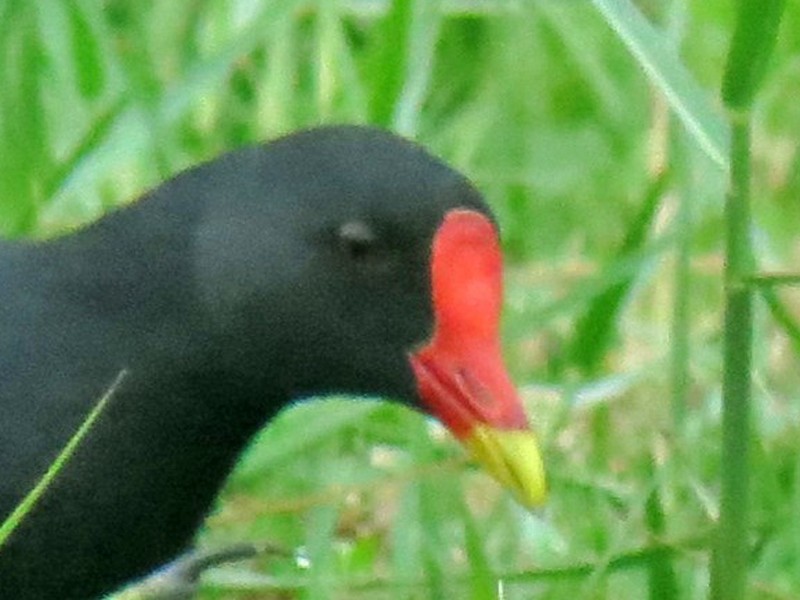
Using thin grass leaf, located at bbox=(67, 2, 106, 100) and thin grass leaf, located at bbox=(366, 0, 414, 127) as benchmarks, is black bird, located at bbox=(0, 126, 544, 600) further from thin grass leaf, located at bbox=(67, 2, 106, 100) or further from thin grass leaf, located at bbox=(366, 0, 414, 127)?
thin grass leaf, located at bbox=(67, 2, 106, 100)

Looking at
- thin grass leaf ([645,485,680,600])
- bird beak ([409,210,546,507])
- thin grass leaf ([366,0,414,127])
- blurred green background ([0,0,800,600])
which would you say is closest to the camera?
bird beak ([409,210,546,507])

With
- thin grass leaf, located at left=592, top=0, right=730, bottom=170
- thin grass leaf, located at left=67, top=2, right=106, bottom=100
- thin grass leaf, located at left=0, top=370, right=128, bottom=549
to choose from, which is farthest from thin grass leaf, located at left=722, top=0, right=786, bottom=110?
thin grass leaf, located at left=67, top=2, right=106, bottom=100

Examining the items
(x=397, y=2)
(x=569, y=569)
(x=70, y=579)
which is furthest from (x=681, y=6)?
(x=70, y=579)

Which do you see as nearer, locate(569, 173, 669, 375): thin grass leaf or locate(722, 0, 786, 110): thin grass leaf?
locate(722, 0, 786, 110): thin grass leaf

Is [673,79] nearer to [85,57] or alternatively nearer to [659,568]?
[659,568]

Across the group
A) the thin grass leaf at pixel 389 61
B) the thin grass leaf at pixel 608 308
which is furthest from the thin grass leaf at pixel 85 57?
the thin grass leaf at pixel 608 308

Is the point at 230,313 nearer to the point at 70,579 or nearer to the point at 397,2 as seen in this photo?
the point at 70,579

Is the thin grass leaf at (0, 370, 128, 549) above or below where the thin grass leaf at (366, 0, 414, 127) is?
below

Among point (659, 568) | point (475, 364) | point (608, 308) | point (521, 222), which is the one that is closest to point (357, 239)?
point (475, 364)
